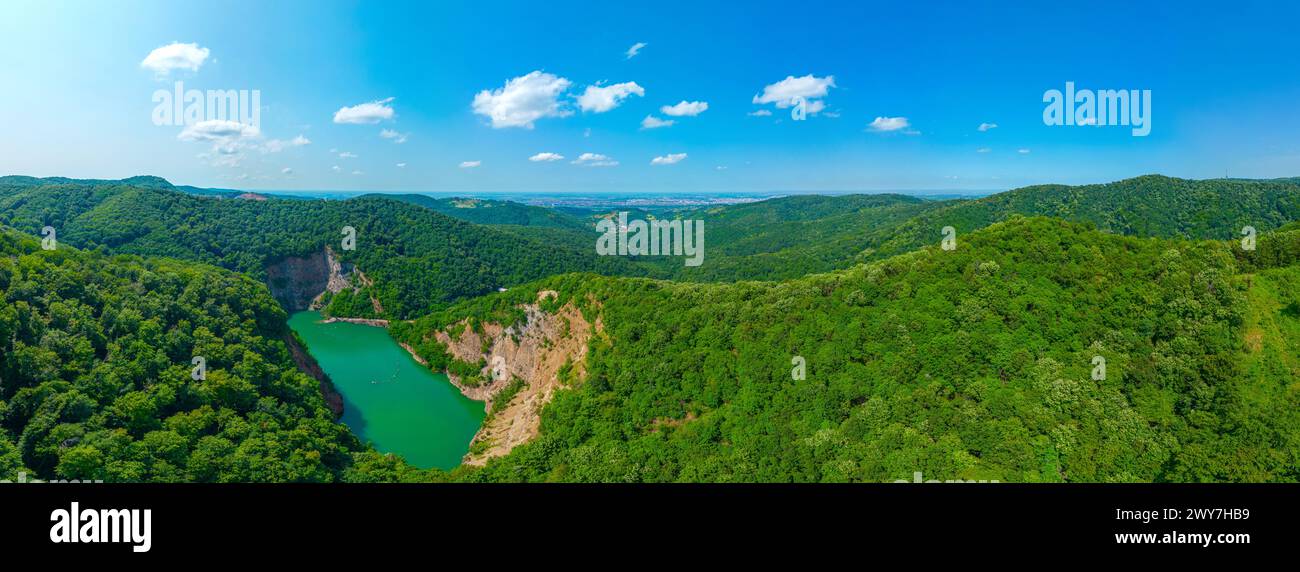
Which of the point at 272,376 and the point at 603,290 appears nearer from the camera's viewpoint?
the point at 272,376

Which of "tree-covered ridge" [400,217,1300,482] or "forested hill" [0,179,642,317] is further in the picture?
"forested hill" [0,179,642,317]

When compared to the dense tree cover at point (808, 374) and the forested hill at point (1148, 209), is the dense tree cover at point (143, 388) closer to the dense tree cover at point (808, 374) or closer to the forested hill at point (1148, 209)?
the dense tree cover at point (808, 374)

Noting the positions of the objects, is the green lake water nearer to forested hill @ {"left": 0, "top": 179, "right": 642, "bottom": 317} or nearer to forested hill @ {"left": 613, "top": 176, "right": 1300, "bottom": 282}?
forested hill @ {"left": 0, "top": 179, "right": 642, "bottom": 317}

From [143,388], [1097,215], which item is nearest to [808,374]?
[143,388]

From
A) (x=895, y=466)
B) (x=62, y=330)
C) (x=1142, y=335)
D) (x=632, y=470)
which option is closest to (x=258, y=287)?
(x=62, y=330)

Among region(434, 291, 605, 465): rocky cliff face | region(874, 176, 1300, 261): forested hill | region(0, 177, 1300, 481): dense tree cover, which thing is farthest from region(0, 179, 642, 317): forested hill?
region(874, 176, 1300, 261): forested hill

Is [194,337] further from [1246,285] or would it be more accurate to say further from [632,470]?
[1246,285]
